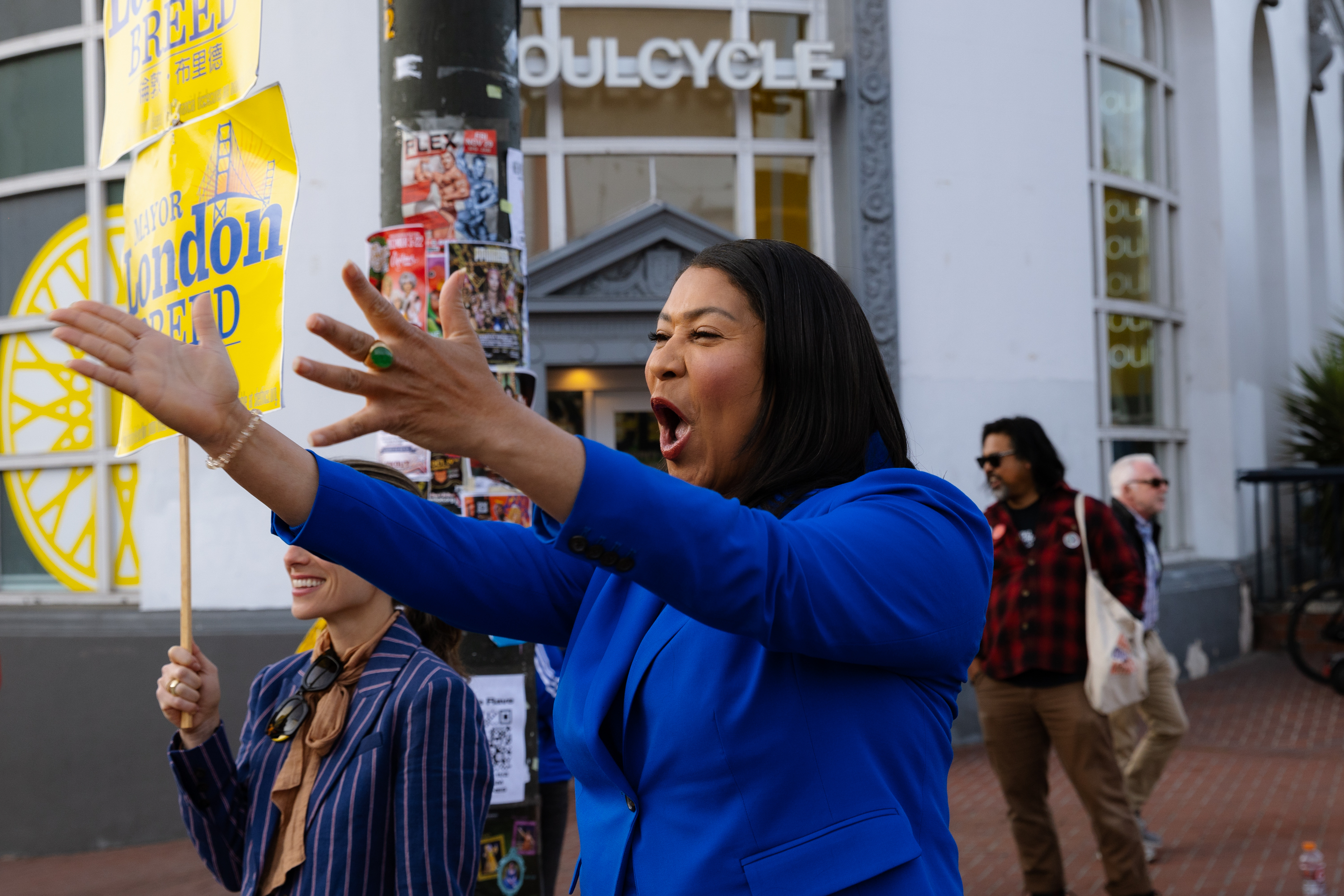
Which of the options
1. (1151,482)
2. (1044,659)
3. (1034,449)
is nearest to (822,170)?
(1151,482)

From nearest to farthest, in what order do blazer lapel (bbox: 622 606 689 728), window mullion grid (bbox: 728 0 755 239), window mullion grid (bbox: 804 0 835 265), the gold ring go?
the gold ring
blazer lapel (bbox: 622 606 689 728)
window mullion grid (bbox: 728 0 755 239)
window mullion grid (bbox: 804 0 835 265)

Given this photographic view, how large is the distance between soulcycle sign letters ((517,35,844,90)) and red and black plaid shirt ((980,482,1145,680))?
14.8 feet

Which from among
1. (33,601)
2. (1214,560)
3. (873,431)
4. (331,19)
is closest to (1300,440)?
(1214,560)

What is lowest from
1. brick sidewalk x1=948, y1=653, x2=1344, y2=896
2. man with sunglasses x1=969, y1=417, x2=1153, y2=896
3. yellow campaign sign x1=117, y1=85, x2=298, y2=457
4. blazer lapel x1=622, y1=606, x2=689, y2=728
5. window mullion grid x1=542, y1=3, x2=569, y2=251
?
brick sidewalk x1=948, y1=653, x2=1344, y2=896

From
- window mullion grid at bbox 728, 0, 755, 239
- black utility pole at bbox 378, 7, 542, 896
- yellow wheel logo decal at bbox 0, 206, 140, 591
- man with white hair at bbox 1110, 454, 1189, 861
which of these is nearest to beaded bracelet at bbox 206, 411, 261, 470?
black utility pole at bbox 378, 7, 542, 896

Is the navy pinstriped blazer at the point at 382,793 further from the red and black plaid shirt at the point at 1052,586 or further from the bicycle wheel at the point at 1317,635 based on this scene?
the bicycle wheel at the point at 1317,635

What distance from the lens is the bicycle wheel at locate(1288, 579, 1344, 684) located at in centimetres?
1091

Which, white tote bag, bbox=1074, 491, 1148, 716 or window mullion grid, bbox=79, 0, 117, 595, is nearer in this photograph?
white tote bag, bbox=1074, 491, 1148, 716

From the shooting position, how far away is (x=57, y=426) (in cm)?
785

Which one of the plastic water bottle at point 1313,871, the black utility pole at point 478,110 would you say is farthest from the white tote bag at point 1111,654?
the black utility pole at point 478,110

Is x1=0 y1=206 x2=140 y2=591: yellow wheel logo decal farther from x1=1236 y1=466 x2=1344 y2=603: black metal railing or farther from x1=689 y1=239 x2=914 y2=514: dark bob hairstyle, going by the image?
x1=1236 y1=466 x2=1344 y2=603: black metal railing

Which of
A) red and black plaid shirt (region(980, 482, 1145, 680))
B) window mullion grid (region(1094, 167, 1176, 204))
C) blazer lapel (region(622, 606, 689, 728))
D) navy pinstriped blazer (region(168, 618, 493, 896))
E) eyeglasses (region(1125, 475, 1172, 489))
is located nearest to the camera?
blazer lapel (region(622, 606, 689, 728))

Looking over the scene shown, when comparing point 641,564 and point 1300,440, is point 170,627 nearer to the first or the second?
point 641,564

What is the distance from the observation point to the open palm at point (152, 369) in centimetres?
129
